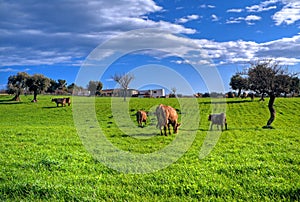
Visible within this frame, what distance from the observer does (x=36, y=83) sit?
227 feet

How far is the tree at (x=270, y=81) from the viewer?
28688mm

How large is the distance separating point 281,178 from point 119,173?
5047 mm

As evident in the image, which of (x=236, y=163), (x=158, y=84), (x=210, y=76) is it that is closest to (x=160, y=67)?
(x=158, y=84)

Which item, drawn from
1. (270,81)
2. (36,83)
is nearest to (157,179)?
(270,81)

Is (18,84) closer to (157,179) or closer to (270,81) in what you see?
(270,81)

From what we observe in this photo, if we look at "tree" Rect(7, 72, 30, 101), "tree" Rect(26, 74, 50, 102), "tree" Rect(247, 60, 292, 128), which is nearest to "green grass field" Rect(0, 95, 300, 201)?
"tree" Rect(247, 60, 292, 128)

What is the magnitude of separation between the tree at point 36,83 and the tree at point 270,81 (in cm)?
5468

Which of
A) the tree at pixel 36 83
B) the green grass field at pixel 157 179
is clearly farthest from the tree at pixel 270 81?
the tree at pixel 36 83

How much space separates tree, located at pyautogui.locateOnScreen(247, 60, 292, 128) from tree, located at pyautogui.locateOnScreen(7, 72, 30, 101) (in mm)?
59133

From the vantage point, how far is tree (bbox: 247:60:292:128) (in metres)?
28.7

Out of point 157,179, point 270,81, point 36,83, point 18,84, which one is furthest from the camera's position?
point 18,84

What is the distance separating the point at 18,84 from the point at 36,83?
6.26m

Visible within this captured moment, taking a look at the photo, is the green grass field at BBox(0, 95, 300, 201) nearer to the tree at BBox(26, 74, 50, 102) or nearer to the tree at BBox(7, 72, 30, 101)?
the tree at BBox(26, 74, 50, 102)

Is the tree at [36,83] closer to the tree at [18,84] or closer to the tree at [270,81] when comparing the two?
the tree at [18,84]
